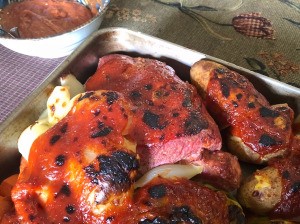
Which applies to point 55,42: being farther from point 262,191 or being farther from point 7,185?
point 262,191

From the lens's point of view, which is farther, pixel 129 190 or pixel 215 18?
pixel 215 18

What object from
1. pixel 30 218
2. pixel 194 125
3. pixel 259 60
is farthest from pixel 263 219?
pixel 259 60

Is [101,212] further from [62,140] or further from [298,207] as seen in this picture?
[298,207]

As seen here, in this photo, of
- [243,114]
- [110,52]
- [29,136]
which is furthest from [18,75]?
[243,114]

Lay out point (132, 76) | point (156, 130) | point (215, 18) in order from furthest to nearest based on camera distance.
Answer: point (215, 18) < point (132, 76) < point (156, 130)

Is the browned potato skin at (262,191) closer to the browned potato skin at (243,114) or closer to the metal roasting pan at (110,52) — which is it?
the browned potato skin at (243,114)

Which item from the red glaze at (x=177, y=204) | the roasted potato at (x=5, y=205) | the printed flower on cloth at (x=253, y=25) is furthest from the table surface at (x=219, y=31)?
the red glaze at (x=177, y=204)

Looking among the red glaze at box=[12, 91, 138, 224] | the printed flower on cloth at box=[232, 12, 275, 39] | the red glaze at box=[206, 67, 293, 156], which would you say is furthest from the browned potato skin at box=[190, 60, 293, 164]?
the printed flower on cloth at box=[232, 12, 275, 39]
